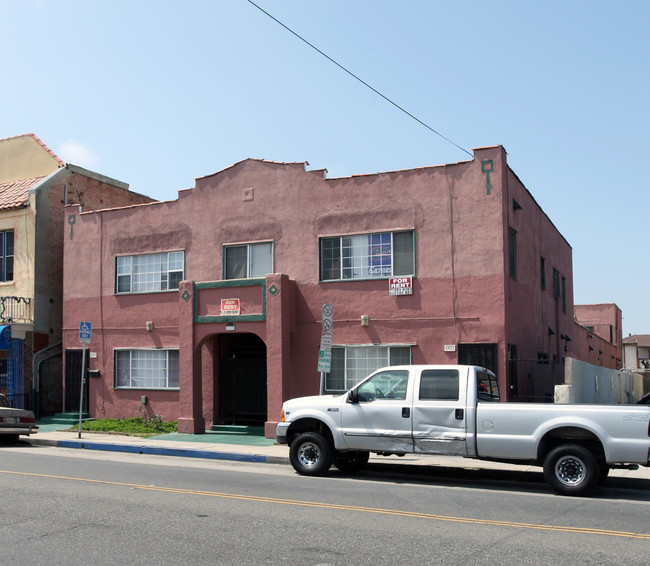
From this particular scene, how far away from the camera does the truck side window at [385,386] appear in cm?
1202

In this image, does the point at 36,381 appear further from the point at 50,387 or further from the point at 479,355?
Answer: the point at 479,355

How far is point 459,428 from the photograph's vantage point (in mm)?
11320

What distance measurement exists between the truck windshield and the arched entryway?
9.03 meters

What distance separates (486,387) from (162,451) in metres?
8.23

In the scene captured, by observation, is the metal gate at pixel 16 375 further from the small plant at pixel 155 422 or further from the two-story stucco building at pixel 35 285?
the small plant at pixel 155 422

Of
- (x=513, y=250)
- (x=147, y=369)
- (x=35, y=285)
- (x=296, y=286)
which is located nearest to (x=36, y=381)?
(x=35, y=285)

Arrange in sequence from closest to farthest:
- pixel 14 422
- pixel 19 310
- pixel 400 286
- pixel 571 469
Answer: pixel 571 469
pixel 14 422
pixel 400 286
pixel 19 310

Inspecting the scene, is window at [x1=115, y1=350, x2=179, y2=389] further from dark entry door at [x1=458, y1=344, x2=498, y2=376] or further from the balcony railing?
dark entry door at [x1=458, y1=344, x2=498, y2=376]

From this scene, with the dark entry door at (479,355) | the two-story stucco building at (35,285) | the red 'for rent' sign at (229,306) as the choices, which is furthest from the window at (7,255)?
the dark entry door at (479,355)

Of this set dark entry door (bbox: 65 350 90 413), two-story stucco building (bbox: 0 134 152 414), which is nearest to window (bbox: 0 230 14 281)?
two-story stucco building (bbox: 0 134 152 414)

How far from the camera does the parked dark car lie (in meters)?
17.8

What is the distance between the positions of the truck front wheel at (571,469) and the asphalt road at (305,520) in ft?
0.79

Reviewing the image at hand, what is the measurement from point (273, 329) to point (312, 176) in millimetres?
4360

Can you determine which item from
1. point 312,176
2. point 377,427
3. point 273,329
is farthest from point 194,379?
point 377,427
